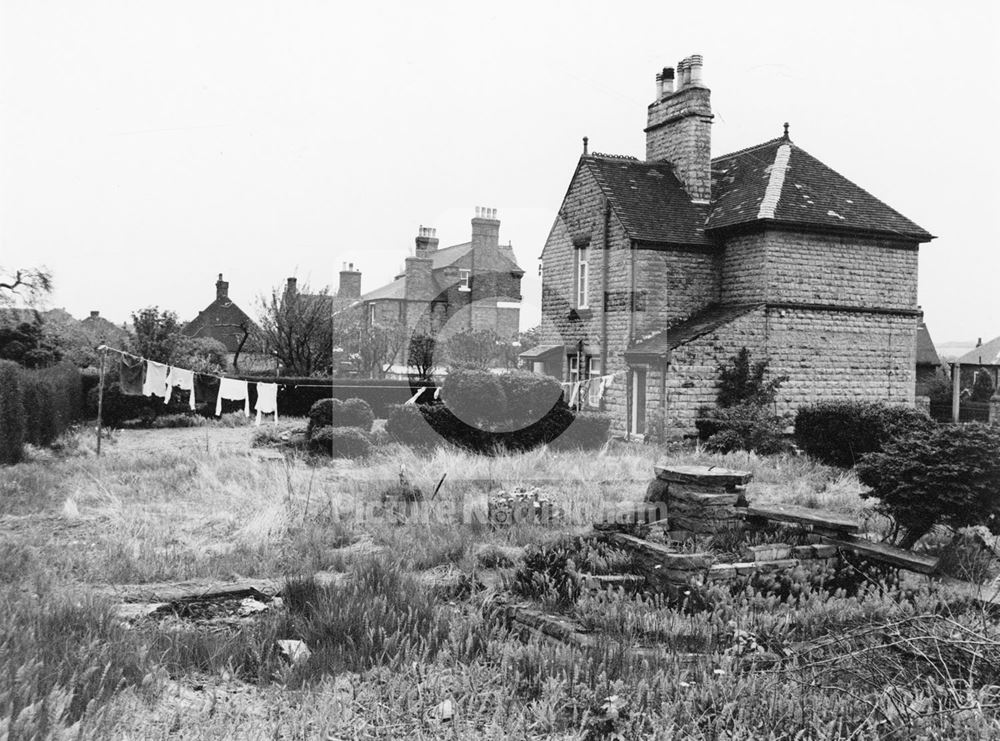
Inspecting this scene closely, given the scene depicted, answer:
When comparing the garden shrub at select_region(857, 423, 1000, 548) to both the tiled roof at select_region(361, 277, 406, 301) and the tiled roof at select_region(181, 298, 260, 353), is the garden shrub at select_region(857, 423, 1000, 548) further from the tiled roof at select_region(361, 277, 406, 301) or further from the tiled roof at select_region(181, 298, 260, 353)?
the tiled roof at select_region(181, 298, 260, 353)

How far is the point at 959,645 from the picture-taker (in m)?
4.70

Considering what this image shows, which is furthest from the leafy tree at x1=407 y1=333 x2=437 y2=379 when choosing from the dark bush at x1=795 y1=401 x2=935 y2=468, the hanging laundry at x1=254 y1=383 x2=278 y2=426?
the dark bush at x1=795 y1=401 x2=935 y2=468

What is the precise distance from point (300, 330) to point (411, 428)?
16294mm

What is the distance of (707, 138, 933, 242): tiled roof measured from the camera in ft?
68.8

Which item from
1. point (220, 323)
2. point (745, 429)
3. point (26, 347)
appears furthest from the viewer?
point (220, 323)

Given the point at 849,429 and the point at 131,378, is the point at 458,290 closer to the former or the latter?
the point at 131,378

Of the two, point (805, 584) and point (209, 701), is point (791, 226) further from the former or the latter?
point (209, 701)

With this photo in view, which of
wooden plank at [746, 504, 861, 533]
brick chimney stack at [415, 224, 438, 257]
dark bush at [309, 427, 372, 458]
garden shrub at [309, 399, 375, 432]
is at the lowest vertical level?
wooden plank at [746, 504, 861, 533]

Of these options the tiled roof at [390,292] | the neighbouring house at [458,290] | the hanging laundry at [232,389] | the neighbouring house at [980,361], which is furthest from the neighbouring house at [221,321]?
the neighbouring house at [980,361]

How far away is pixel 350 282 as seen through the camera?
47781mm

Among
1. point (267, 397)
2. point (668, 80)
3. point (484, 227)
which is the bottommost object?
point (267, 397)

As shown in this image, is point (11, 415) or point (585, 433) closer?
point (11, 415)

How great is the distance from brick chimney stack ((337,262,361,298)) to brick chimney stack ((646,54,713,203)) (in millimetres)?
27072

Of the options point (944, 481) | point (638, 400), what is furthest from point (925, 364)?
point (944, 481)
